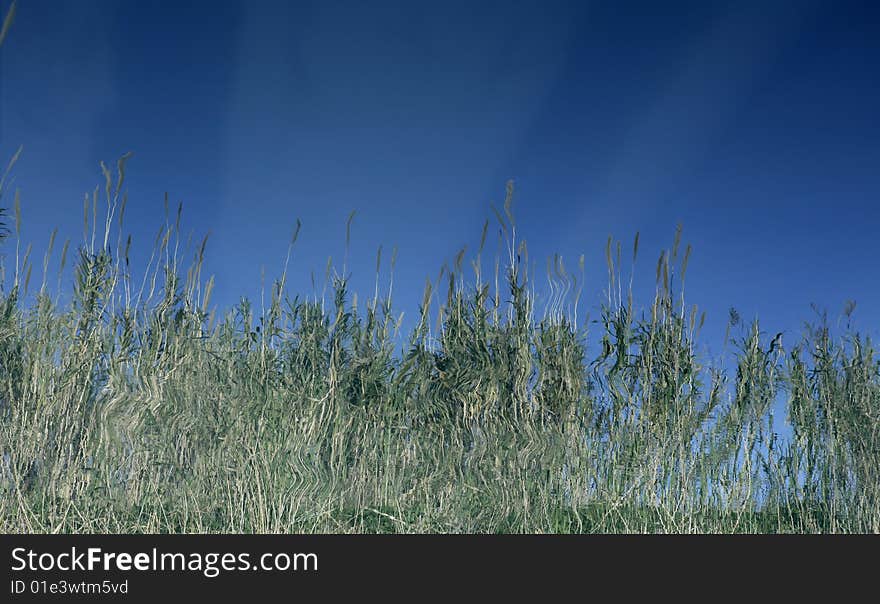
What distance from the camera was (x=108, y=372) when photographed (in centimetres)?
470

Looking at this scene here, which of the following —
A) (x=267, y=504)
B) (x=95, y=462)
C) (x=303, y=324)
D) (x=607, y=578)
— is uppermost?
(x=303, y=324)

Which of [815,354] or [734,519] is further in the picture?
[815,354]

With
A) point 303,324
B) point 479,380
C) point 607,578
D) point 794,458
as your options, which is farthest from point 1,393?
point 794,458

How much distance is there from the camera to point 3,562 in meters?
3.38

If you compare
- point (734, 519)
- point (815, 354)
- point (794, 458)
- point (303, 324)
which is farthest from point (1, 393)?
point (815, 354)

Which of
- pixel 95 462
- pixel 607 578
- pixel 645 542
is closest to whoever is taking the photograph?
pixel 607 578

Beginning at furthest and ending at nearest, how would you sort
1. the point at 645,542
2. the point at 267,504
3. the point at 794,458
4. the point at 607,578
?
the point at 794,458, the point at 267,504, the point at 645,542, the point at 607,578

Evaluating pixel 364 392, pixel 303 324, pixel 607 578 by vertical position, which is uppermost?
pixel 303 324

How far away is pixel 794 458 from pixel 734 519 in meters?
0.74

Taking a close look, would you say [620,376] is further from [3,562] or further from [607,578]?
[3,562]

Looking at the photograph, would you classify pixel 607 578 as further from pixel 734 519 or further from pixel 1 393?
pixel 1 393

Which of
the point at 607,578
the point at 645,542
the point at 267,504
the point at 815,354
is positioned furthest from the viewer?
the point at 815,354

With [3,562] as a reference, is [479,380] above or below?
above

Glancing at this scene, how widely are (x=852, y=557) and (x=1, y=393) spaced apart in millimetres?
5436
